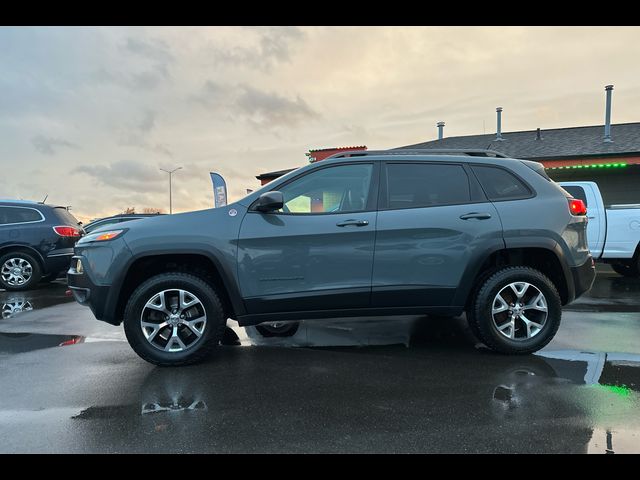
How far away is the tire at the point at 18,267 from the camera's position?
28.0 feet

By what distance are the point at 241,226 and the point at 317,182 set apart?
2.77 feet

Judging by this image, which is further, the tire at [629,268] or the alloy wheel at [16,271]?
the tire at [629,268]

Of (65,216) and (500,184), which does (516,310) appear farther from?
(65,216)

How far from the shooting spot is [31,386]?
11.7ft

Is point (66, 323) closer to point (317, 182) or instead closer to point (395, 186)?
point (317, 182)

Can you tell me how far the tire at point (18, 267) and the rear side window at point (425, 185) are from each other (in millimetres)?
7882

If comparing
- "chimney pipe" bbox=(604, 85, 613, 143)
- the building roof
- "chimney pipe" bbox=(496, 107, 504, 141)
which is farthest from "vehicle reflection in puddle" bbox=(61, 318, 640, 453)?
"chimney pipe" bbox=(496, 107, 504, 141)

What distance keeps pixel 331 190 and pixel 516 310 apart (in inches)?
83.1

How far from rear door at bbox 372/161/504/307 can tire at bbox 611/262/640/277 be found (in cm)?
672

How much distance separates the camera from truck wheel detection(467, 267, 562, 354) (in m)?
4.06

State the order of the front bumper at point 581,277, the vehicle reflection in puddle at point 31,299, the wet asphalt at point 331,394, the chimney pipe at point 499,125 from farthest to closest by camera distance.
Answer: the chimney pipe at point 499,125 < the vehicle reflection in puddle at point 31,299 < the front bumper at point 581,277 < the wet asphalt at point 331,394

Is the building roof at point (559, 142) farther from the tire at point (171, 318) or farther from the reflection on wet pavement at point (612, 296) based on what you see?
the tire at point (171, 318)

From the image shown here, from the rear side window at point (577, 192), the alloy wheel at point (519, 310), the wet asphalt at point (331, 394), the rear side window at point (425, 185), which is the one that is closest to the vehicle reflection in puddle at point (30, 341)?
the wet asphalt at point (331, 394)
